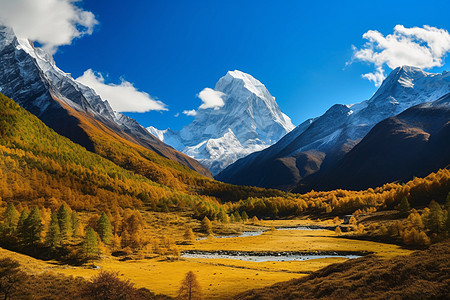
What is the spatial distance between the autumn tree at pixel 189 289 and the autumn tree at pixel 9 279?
102 feet

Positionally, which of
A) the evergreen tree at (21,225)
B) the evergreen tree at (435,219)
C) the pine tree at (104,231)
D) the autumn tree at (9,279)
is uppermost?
the evergreen tree at (21,225)

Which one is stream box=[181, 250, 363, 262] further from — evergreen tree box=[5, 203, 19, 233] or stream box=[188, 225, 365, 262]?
evergreen tree box=[5, 203, 19, 233]

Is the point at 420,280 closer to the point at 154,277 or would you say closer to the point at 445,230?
the point at 154,277

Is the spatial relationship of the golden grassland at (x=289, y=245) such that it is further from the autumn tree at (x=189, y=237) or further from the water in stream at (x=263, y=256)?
the water in stream at (x=263, y=256)

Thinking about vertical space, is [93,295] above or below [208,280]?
above

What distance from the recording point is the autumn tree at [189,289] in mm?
49022

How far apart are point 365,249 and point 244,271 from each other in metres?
52.1

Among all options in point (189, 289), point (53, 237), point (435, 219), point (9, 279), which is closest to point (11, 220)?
point (53, 237)

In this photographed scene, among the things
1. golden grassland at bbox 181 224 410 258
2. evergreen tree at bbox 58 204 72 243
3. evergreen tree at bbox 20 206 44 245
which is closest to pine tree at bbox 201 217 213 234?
golden grassland at bbox 181 224 410 258

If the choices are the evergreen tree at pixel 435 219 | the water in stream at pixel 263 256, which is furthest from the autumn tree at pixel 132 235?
the evergreen tree at pixel 435 219

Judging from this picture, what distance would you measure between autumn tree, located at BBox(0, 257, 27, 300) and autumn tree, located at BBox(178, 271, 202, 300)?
3113 cm

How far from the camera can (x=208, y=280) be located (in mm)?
72625

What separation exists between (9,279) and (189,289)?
34192mm

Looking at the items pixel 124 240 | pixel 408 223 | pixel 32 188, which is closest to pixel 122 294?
pixel 124 240
